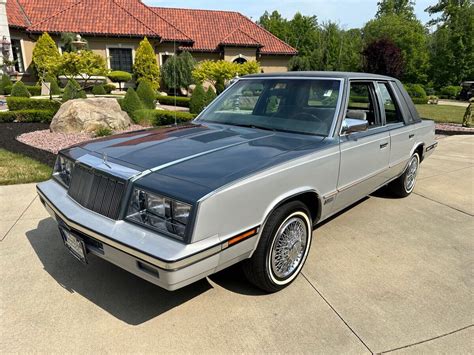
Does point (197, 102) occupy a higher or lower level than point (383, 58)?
lower

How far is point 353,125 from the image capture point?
3.49 m

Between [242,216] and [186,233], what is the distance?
427 mm

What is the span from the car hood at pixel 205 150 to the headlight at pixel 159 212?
0.20m

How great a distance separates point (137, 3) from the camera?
27953 mm

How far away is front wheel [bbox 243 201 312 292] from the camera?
8.89 feet

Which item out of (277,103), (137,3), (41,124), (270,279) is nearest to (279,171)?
(270,279)

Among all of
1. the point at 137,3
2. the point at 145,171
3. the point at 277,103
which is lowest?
the point at 145,171

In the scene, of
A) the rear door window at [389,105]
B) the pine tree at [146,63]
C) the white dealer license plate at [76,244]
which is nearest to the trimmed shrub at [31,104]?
the white dealer license plate at [76,244]

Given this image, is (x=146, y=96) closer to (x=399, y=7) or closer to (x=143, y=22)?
(x=143, y=22)

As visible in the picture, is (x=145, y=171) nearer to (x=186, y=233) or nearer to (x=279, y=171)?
(x=186, y=233)

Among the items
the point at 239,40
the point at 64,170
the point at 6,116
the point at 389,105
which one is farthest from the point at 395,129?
the point at 239,40

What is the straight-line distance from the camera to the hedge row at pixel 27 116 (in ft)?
37.3

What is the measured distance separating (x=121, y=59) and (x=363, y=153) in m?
24.5

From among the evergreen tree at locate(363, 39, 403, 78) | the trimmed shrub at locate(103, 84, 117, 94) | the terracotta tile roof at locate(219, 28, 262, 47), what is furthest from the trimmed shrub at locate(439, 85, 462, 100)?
the trimmed shrub at locate(103, 84, 117, 94)
